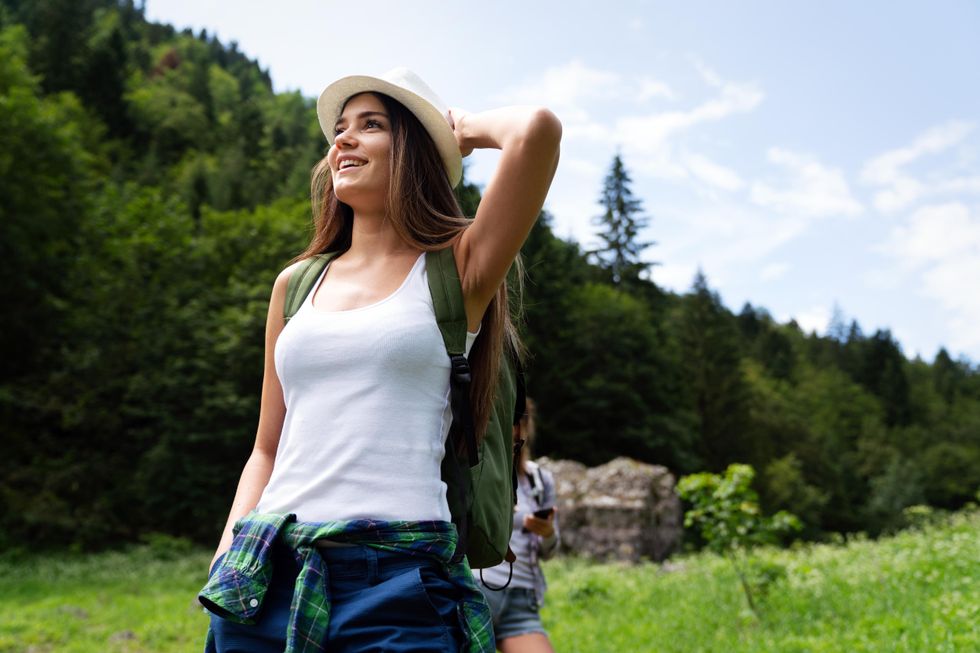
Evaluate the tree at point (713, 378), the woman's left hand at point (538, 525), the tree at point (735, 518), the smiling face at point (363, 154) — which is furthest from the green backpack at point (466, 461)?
the tree at point (713, 378)

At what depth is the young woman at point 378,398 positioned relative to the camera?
1.41 m

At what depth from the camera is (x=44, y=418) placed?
2100cm

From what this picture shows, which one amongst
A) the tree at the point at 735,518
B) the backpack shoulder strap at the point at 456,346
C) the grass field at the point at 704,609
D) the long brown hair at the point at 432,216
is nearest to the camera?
the backpack shoulder strap at the point at 456,346

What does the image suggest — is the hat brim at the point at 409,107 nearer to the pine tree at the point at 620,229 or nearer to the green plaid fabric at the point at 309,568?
the green plaid fabric at the point at 309,568

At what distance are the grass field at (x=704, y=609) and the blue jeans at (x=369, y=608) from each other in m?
4.11

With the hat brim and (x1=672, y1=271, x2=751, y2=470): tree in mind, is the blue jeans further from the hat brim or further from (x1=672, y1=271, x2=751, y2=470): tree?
(x1=672, y1=271, x2=751, y2=470): tree

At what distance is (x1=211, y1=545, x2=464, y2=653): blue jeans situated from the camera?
138cm

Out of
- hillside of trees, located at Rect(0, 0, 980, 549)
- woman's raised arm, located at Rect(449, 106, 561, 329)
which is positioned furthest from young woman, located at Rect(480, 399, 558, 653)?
woman's raised arm, located at Rect(449, 106, 561, 329)

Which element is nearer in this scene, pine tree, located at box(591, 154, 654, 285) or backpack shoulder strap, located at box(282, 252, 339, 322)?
backpack shoulder strap, located at box(282, 252, 339, 322)

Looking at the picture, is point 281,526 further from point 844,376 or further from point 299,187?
point 844,376

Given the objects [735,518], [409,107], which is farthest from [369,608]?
[735,518]

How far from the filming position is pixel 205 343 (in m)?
21.7

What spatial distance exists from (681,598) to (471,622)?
312 inches

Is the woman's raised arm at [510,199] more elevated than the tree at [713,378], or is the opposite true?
the tree at [713,378]
